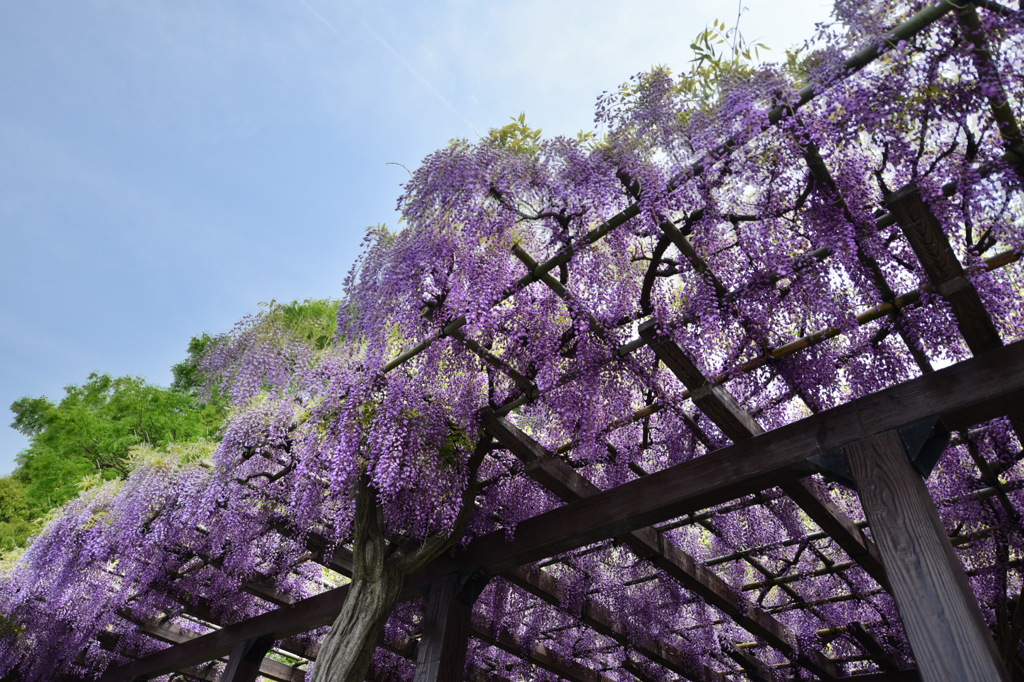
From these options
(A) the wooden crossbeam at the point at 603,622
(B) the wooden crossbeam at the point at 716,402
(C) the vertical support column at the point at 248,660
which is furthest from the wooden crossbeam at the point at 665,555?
(C) the vertical support column at the point at 248,660

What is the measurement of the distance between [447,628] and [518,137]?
2734 mm

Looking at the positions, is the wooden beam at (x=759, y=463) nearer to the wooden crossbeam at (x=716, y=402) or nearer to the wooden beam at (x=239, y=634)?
the wooden crossbeam at (x=716, y=402)

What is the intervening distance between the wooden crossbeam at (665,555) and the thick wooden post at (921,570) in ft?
4.69

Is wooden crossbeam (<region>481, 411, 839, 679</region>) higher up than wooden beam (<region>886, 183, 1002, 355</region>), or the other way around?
wooden beam (<region>886, 183, 1002, 355</region>)

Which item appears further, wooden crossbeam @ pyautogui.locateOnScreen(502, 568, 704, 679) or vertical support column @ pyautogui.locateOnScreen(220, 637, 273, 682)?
vertical support column @ pyautogui.locateOnScreen(220, 637, 273, 682)

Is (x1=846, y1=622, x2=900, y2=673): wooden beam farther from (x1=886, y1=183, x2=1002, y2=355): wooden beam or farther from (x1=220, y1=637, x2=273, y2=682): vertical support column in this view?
(x1=220, y1=637, x2=273, y2=682): vertical support column

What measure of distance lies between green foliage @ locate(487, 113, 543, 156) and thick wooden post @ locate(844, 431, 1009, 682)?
1929mm

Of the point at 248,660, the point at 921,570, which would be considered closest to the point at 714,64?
the point at 921,570

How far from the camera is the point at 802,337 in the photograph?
3037mm

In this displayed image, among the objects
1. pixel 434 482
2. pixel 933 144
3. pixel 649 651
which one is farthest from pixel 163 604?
pixel 933 144

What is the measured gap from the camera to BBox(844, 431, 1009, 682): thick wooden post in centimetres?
218

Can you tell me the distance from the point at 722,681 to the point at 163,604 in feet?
16.8

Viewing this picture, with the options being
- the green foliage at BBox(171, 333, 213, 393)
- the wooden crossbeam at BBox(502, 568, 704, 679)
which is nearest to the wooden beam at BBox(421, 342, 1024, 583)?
the wooden crossbeam at BBox(502, 568, 704, 679)

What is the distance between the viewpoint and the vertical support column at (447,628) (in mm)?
3826
